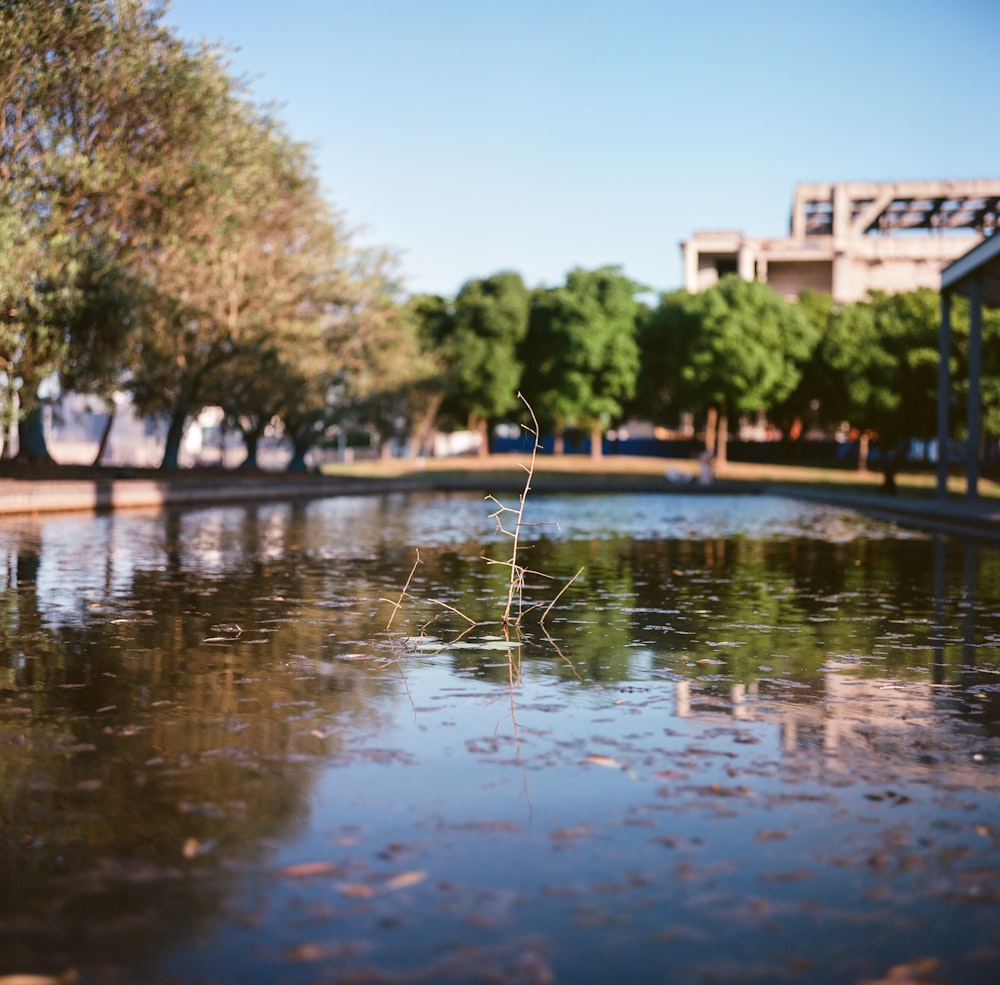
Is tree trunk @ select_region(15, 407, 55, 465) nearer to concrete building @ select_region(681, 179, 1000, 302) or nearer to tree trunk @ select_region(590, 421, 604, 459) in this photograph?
tree trunk @ select_region(590, 421, 604, 459)

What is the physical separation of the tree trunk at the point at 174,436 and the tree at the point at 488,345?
4158 centimetres

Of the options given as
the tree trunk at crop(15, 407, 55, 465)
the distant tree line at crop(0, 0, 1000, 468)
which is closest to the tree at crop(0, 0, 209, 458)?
the distant tree line at crop(0, 0, 1000, 468)

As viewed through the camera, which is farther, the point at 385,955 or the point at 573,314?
the point at 573,314

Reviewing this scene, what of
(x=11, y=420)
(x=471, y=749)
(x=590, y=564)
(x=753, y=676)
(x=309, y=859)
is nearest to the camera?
(x=309, y=859)

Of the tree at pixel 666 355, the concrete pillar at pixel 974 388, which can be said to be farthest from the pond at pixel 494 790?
the tree at pixel 666 355

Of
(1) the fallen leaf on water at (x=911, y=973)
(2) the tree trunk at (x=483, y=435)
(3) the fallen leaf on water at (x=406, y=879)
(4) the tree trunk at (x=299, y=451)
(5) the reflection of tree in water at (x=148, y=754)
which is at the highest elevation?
(2) the tree trunk at (x=483, y=435)

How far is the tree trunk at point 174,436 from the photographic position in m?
42.4

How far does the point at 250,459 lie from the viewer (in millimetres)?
51594

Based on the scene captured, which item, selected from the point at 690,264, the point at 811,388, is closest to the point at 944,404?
the point at 811,388

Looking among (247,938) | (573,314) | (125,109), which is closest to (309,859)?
(247,938)

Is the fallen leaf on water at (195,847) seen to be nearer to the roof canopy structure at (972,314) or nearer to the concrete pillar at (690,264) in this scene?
the roof canopy structure at (972,314)

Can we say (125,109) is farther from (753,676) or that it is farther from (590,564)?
(753,676)

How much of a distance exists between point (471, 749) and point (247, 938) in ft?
9.01

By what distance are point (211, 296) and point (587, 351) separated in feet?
148
